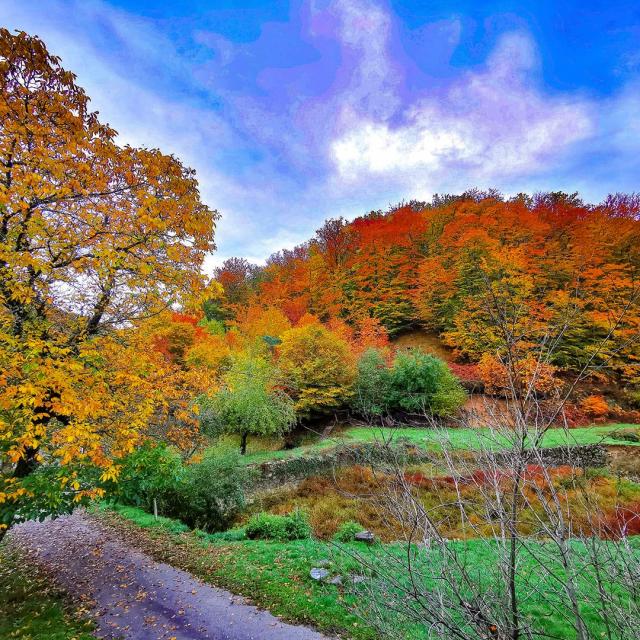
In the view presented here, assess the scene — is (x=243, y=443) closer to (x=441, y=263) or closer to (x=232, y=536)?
(x=232, y=536)

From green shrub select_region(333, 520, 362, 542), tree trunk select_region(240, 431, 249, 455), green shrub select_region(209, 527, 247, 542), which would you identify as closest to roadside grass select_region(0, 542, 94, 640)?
green shrub select_region(209, 527, 247, 542)

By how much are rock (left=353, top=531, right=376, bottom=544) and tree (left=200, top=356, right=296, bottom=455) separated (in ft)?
26.9

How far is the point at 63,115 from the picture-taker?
518cm

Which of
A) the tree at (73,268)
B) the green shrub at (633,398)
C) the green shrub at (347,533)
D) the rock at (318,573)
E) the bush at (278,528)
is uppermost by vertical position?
the tree at (73,268)

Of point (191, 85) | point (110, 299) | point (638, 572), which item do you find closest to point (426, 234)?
point (191, 85)

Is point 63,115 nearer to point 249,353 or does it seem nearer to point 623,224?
point 249,353

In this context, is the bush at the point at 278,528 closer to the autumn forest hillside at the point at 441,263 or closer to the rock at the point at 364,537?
the rock at the point at 364,537

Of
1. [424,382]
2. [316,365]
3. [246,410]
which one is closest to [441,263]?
[424,382]

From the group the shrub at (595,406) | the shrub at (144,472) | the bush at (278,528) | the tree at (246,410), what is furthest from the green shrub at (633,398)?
the shrub at (144,472)

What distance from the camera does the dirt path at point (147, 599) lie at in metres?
5.72

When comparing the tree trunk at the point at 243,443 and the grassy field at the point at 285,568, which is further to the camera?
the tree trunk at the point at 243,443

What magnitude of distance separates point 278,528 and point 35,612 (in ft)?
18.4

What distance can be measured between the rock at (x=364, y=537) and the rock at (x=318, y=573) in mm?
2190

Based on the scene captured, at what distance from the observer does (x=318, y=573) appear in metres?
7.06
